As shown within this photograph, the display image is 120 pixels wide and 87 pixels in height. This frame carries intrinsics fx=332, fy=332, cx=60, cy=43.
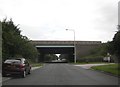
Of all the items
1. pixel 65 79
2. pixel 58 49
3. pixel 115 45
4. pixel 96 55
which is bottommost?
pixel 65 79

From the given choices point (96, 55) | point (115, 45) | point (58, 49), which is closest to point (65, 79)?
point (115, 45)

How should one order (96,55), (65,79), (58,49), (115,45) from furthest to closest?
(58,49) < (96,55) < (115,45) < (65,79)

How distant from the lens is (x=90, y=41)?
11094 centimetres

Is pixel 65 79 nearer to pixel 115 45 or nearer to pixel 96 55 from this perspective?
pixel 115 45

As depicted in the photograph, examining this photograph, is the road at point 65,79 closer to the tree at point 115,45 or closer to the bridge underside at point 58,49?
the tree at point 115,45

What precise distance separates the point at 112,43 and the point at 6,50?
1197cm

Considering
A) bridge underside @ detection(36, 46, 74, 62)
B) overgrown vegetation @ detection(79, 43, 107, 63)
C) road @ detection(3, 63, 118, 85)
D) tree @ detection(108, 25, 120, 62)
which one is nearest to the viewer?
road @ detection(3, 63, 118, 85)

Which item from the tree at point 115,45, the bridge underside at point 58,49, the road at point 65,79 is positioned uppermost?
the bridge underside at point 58,49

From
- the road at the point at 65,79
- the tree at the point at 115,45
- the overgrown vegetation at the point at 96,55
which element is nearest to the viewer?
the road at the point at 65,79

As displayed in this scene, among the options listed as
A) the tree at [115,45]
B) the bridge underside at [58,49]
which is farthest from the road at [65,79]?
the bridge underside at [58,49]

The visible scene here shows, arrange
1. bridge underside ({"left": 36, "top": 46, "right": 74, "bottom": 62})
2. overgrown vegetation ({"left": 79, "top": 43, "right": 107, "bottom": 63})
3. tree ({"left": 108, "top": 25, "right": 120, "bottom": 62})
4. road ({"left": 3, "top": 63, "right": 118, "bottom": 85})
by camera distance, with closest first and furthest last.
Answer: road ({"left": 3, "top": 63, "right": 118, "bottom": 85}) → tree ({"left": 108, "top": 25, "right": 120, "bottom": 62}) → overgrown vegetation ({"left": 79, "top": 43, "right": 107, "bottom": 63}) → bridge underside ({"left": 36, "top": 46, "right": 74, "bottom": 62})

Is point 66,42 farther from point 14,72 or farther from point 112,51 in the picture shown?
point 14,72

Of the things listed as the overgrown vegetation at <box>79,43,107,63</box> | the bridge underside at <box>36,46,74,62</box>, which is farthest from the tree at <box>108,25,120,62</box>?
the bridge underside at <box>36,46,74,62</box>

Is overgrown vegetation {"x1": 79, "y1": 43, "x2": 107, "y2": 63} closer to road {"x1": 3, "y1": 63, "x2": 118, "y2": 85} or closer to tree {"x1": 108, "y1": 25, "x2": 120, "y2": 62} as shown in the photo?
tree {"x1": 108, "y1": 25, "x2": 120, "y2": 62}
